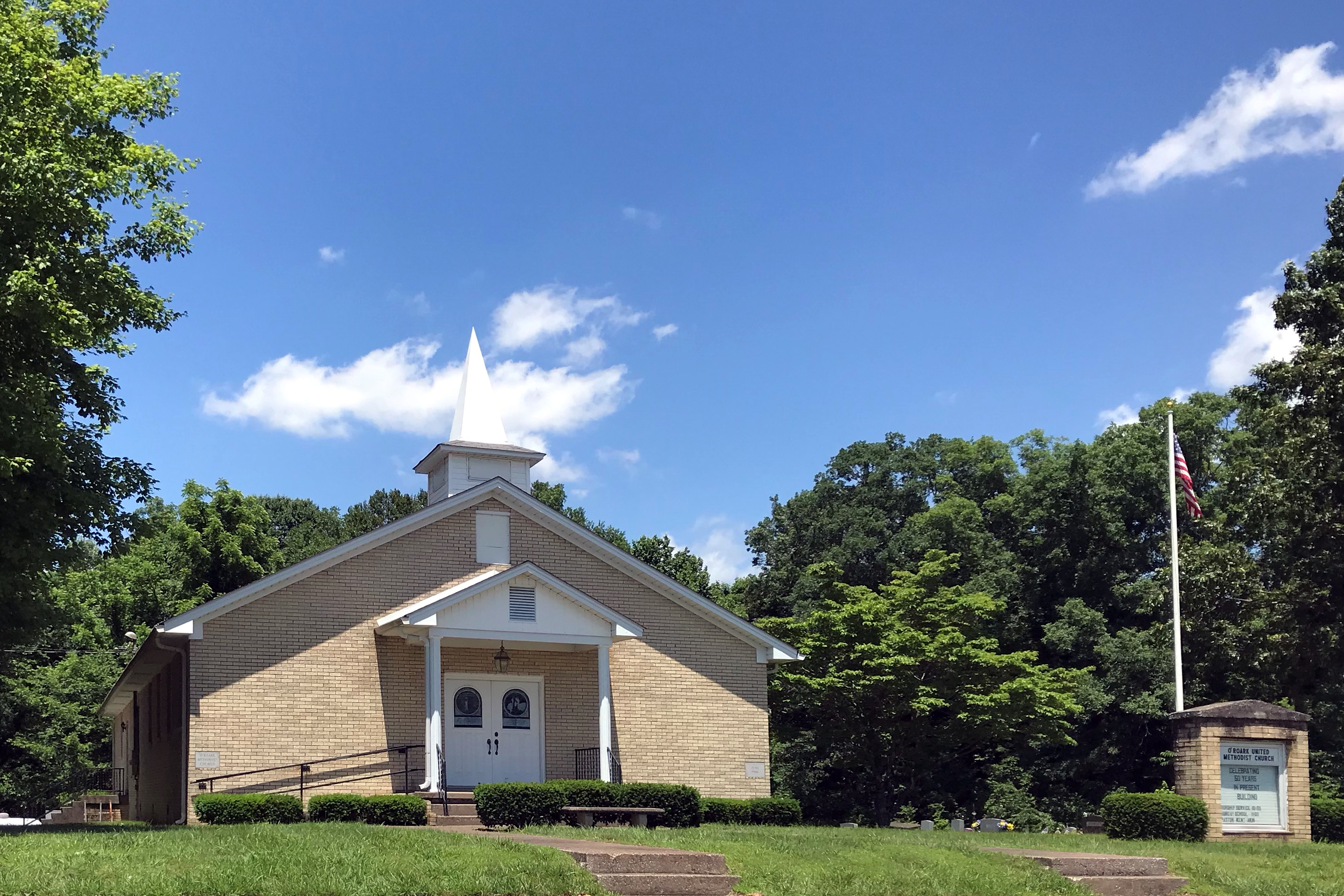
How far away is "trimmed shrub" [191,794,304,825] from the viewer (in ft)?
71.5

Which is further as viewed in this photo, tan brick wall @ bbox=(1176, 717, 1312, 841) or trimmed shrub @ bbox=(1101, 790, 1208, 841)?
tan brick wall @ bbox=(1176, 717, 1312, 841)

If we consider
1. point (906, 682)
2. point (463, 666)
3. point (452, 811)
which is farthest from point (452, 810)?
point (906, 682)

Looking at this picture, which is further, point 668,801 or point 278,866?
point 668,801

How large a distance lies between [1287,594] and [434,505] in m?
19.2

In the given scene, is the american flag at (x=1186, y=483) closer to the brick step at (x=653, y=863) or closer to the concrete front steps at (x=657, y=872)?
the concrete front steps at (x=657, y=872)

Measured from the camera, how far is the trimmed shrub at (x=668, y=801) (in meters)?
22.5

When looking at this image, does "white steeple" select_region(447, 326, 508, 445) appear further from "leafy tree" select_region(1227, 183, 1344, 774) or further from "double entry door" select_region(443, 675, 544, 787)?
"leafy tree" select_region(1227, 183, 1344, 774)

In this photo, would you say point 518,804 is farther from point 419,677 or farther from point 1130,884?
point 1130,884

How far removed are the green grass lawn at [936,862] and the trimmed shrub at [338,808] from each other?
15.2 feet

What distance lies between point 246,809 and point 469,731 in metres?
5.19

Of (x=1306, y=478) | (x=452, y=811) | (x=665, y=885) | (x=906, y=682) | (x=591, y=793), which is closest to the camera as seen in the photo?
(x=665, y=885)

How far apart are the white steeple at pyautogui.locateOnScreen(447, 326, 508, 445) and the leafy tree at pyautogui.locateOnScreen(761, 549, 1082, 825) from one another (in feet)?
36.2

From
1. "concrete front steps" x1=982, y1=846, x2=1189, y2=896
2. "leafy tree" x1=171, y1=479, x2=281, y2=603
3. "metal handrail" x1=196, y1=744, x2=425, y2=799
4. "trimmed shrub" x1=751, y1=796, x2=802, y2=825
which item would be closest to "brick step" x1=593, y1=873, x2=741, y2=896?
"concrete front steps" x1=982, y1=846, x2=1189, y2=896

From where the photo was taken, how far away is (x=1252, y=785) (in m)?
22.0
